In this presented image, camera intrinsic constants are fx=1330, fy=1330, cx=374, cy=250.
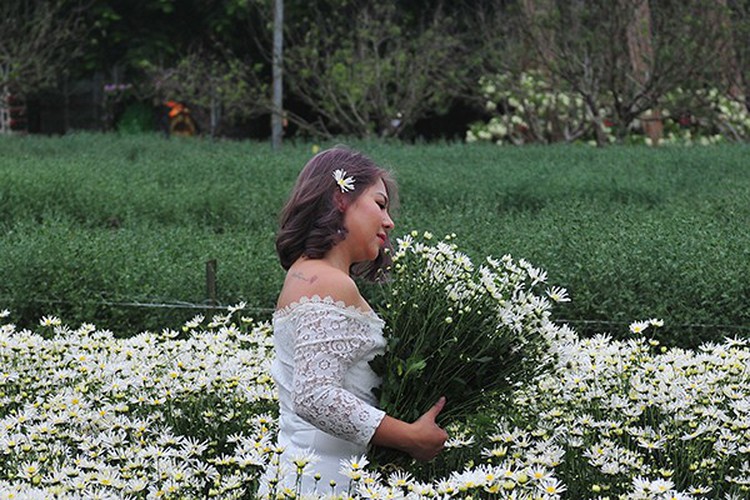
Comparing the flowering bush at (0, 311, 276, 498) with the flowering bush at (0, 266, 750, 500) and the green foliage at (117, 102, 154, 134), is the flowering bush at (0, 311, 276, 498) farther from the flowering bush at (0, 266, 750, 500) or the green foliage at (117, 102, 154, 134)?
the green foliage at (117, 102, 154, 134)

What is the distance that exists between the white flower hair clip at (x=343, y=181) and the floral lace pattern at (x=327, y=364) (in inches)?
13.0

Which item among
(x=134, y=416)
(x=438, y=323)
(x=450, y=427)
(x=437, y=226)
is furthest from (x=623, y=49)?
(x=438, y=323)

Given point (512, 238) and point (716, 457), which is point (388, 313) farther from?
point (512, 238)

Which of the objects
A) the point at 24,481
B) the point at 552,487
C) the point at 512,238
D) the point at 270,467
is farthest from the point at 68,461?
the point at 512,238

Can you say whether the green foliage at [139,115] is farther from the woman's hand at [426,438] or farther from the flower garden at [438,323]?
the woman's hand at [426,438]

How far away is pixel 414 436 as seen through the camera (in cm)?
358

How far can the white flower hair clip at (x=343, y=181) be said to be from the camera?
3.66 metres

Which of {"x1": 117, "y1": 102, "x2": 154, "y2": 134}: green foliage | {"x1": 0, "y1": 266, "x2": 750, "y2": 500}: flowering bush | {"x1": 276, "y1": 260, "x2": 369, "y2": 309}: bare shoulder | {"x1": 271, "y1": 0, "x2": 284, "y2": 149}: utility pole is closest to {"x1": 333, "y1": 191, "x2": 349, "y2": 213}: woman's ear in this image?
{"x1": 276, "y1": 260, "x2": 369, "y2": 309}: bare shoulder

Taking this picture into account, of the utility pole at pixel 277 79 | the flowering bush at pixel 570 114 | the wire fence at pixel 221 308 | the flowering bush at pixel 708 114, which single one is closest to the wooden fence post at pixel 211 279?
the wire fence at pixel 221 308

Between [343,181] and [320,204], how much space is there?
105 millimetres

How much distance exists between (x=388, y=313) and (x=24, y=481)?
1199 millimetres

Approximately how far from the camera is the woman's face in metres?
3.71

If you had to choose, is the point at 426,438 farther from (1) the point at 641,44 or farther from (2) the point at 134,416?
(1) the point at 641,44

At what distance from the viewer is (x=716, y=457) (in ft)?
13.3
